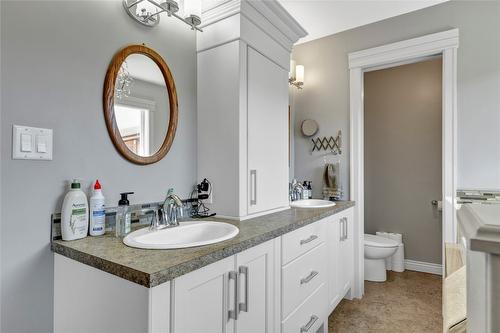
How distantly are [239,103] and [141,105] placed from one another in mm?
532

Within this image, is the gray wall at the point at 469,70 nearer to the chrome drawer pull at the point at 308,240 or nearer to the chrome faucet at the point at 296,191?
the chrome faucet at the point at 296,191

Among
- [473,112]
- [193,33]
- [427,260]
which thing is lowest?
[427,260]

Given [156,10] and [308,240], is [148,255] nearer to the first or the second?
[308,240]

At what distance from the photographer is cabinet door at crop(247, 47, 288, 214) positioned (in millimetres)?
1686

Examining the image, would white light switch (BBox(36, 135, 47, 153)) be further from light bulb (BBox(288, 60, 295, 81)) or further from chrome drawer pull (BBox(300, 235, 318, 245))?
light bulb (BBox(288, 60, 295, 81))

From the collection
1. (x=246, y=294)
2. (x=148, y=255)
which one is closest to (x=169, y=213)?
(x=148, y=255)

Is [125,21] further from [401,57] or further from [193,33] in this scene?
[401,57]

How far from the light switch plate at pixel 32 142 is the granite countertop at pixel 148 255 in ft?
1.15

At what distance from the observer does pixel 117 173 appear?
52.3 inches

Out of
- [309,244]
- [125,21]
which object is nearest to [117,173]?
[125,21]

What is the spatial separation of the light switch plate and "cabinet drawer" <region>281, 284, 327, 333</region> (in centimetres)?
135

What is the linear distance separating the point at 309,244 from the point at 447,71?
1767 millimetres

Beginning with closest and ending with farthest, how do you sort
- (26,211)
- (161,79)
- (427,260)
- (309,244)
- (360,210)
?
(26,211)
(161,79)
(309,244)
(360,210)
(427,260)

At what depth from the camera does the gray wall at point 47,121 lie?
3.31 feet
